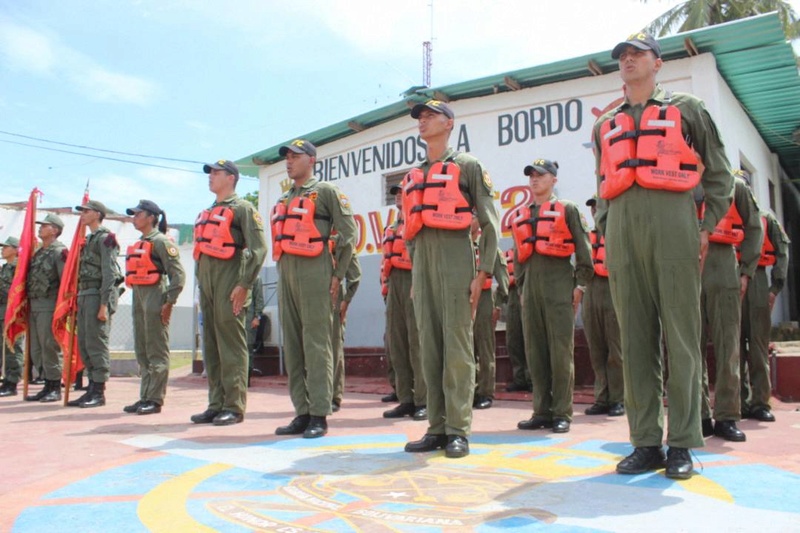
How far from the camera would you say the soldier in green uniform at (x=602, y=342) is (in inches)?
251

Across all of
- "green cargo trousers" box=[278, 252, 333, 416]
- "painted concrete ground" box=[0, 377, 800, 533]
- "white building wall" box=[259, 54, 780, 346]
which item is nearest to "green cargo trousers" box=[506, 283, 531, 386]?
"white building wall" box=[259, 54, 780, 346]

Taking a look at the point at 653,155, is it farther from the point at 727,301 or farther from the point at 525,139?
the point at 525,139

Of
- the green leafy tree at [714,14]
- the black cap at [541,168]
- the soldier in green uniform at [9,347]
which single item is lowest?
the soldier in green uniform at [9,347]

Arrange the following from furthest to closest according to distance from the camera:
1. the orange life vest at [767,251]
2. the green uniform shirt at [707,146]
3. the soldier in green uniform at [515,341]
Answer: the soldier in green uniform at [515,341]
the orange life vest at [767,251]
the green uniform shirt at [707,146]

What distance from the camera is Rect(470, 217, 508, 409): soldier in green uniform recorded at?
275 inches

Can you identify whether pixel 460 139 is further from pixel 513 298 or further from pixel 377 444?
pixel 377 444

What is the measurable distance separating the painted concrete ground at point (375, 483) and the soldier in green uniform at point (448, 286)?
0.93 ft

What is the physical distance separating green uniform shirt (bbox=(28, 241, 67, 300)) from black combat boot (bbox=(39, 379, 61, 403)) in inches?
40.0

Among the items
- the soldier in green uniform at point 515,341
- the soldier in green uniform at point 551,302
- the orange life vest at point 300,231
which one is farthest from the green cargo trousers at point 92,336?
the soldier in green uniform at point 515,341

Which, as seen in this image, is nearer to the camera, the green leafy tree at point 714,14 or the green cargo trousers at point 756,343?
the green cargo trousers at point 756,343

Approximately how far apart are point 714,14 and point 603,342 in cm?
1767

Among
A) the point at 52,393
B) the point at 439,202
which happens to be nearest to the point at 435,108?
the point at 439,202

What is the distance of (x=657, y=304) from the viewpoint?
3488 millimetres

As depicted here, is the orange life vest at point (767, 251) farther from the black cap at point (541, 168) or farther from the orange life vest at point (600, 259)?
the black cap at point (541, 168)
